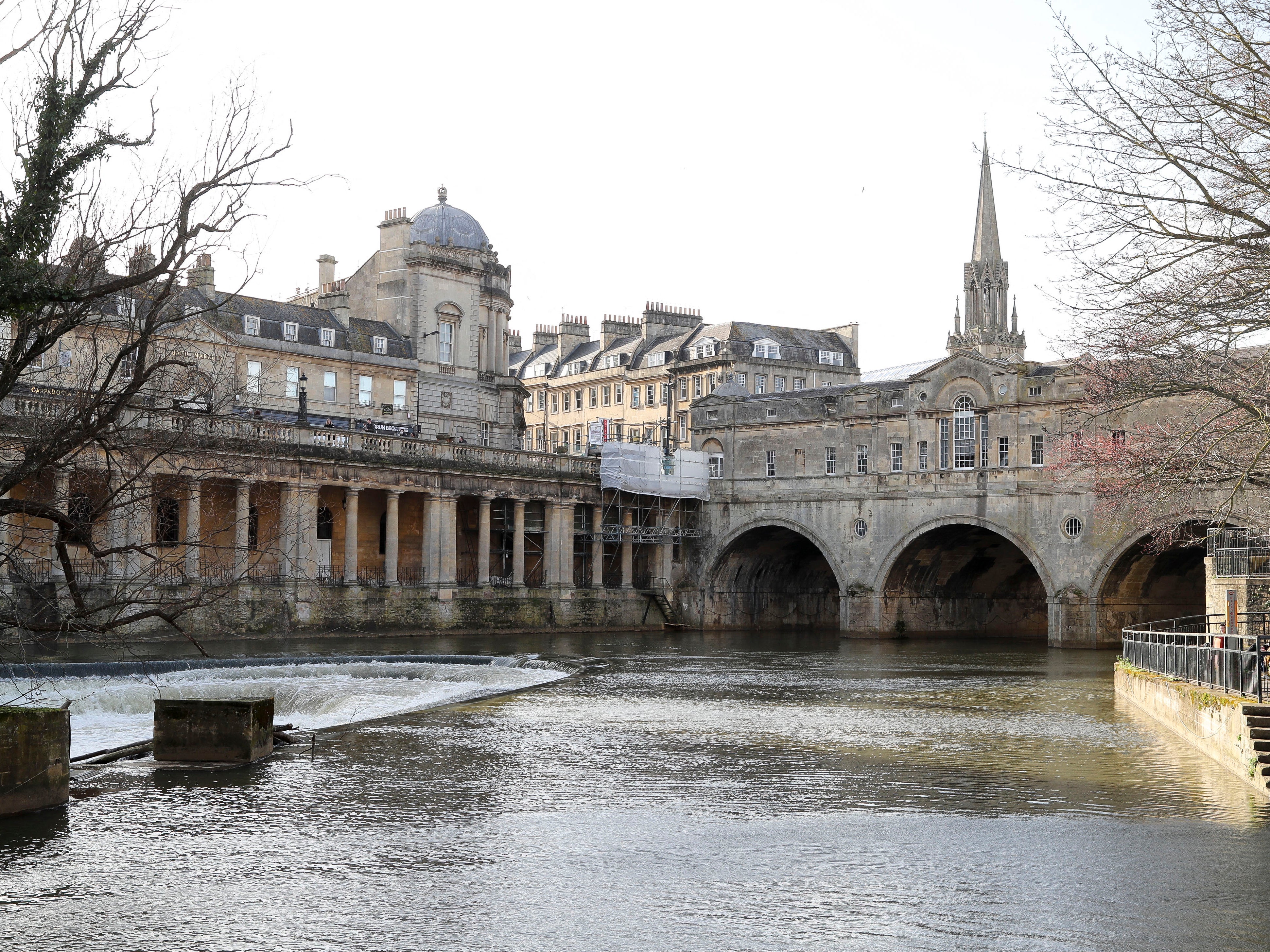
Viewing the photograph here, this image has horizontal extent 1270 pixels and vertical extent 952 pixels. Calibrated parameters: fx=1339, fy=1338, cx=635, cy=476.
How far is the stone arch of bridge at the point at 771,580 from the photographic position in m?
57.1

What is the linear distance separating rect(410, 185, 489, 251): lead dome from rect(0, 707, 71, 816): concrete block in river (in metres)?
48.9

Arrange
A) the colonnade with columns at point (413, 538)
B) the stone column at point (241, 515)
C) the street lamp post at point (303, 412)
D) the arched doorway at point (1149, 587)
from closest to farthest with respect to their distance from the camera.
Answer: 1. the stone column at point (241, 515)
2. the colonnade with columns at point (413, 538)
3. the street lamp post at point (303, 412)
4. the arched doorway at point (1149, 587)

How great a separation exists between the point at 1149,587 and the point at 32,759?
141 ft

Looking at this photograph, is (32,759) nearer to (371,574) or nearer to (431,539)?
(431,539)

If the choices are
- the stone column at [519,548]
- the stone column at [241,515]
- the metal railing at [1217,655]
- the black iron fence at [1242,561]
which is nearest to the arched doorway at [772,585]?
the stone column at [519,548]

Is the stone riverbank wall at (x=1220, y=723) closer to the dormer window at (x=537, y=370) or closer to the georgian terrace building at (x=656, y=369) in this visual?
the georgian terrace building at (x=656, y=369)

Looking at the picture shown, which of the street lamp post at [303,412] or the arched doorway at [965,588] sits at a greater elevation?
the street lamp post at [303,412]

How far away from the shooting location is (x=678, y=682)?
29.7 m

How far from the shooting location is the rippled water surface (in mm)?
9266

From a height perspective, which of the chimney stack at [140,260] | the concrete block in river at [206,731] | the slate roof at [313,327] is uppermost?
the slate roof at [313,327]

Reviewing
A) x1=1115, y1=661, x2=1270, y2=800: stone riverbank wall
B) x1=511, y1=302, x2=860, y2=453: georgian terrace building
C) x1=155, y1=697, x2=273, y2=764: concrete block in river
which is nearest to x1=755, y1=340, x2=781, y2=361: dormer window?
x1=511, y1=302, x2=860, y2=453: georgian terrace building

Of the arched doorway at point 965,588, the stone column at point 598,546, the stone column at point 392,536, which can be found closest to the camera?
the stone column at point 392,536

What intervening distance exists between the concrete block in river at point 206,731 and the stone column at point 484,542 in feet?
112

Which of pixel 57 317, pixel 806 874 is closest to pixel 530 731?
pixel 806 874
